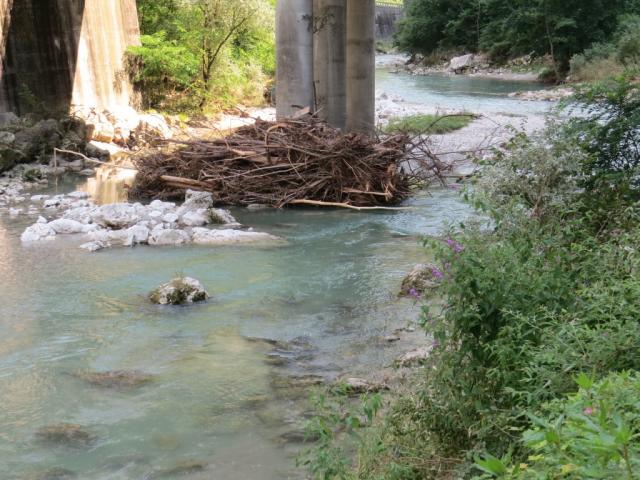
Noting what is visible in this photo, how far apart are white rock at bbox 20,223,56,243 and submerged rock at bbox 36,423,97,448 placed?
6.60 metres

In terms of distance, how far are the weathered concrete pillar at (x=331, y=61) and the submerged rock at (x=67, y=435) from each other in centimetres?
1503

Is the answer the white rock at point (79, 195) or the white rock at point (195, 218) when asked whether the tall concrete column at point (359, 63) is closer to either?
the white rock at point (79, 195)

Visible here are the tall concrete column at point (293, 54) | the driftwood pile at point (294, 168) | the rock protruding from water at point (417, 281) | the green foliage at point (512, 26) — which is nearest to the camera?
the rock protruding from water at point (417, 281)

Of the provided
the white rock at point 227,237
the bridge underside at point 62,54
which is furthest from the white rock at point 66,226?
the bridge underside at point 62,54

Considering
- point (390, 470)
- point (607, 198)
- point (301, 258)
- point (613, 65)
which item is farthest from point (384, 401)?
point (613, 65)

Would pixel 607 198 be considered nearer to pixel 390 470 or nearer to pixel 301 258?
pixel 390 470

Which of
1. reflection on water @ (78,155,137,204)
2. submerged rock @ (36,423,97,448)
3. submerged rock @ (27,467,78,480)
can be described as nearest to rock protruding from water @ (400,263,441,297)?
submerged rock @ (36,423,97,448)

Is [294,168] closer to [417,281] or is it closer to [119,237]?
[119,237]

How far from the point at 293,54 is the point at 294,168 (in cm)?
451

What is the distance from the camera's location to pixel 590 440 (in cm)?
210

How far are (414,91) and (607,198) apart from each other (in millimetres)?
31469

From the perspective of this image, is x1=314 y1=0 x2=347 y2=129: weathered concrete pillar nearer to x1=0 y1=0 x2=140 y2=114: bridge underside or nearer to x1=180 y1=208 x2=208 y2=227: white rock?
x1=0 y1=0 x2=140 y2=114: bridge underside

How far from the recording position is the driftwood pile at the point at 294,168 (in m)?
13.7

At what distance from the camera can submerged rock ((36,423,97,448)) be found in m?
5.33
